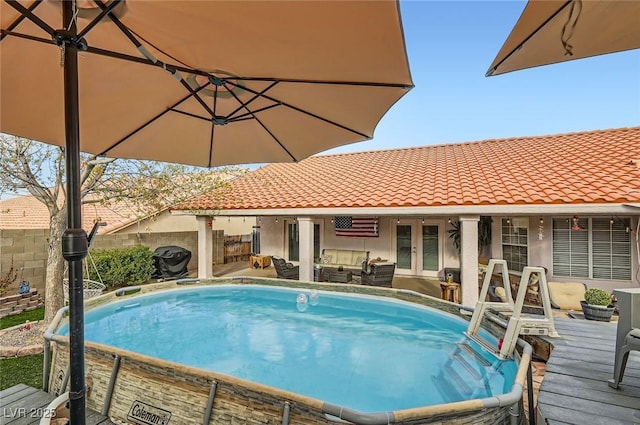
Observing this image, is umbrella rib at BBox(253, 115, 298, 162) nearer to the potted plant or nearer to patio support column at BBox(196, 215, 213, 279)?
the potted plant

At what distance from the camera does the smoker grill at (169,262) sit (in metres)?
12.3

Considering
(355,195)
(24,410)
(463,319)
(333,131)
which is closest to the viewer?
(24,410)

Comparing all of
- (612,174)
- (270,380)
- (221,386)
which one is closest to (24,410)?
(221,386)

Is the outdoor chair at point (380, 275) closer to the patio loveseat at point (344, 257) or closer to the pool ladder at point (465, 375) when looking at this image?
the patio loveseat at point (344, 257)

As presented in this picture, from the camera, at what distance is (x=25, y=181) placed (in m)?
6.98

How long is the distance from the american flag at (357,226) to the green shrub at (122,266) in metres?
7.78

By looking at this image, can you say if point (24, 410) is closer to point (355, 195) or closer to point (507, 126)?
point (355, 195)

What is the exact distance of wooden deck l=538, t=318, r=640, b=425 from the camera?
2.94m

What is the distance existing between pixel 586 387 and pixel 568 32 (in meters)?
3.70

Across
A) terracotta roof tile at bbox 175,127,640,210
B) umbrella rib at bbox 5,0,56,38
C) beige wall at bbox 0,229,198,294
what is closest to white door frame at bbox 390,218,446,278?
terracotta roof tile at bbox 175,127,640,210

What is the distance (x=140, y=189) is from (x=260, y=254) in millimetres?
7837

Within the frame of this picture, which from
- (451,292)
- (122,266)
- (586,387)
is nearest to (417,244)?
(451,292)

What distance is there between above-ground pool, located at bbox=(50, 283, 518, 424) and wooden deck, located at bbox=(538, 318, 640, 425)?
0.71 m

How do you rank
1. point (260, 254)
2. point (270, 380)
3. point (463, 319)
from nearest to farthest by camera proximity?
point (270, 380) < point (463, 319) < point (260, 254)
